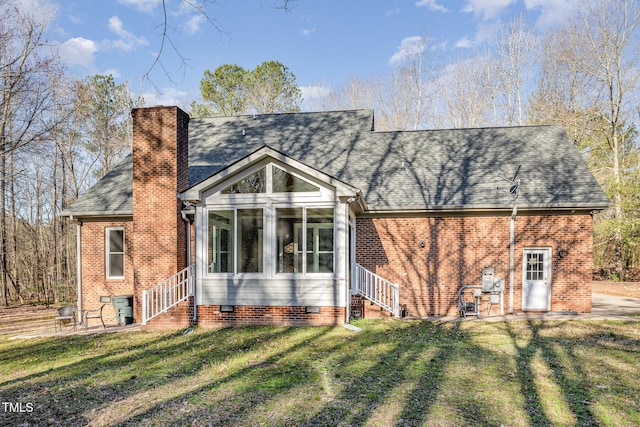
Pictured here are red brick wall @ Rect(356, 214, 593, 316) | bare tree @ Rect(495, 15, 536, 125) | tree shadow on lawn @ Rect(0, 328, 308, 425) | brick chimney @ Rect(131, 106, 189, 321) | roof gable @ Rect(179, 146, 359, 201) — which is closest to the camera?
tree shadow on lawn @ Rect(0, 328, 308, 425)

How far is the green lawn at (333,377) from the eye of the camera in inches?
191

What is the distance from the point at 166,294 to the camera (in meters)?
10.1

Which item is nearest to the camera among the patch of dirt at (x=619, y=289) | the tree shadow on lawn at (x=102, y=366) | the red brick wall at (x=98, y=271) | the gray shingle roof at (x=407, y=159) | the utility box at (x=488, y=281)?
the tree shadow on lawn at (x=102, y=366)

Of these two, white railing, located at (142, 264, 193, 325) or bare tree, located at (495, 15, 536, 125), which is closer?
white railing, located at (142, 264, 193, 325)

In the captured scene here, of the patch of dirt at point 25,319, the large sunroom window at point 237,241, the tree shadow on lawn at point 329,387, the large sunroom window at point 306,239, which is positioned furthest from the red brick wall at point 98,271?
the tree shadow on lawn at point 329,387

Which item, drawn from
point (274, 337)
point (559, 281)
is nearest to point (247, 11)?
point (274, 337)

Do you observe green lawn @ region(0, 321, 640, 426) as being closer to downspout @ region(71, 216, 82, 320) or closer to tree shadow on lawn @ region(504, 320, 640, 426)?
tree shadow on lawn @ region(504, 320, 640, 426)

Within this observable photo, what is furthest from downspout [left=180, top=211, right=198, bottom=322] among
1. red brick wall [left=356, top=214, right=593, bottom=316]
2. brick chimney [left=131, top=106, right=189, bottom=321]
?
red brick wall [left=356, top=214, right=593, bottom=316]

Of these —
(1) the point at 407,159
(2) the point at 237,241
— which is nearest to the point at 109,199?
(2) the point at 237,241

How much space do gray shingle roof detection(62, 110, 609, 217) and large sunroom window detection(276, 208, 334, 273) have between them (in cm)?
166

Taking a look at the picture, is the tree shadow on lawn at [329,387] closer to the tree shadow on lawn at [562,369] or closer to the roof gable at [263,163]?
the tree shadow on lawn at [562,369]

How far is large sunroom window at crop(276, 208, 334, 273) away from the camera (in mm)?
9891

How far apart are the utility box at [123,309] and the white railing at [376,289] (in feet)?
19.6

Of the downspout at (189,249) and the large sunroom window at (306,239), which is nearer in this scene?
the large sunroom window at (306,239)
